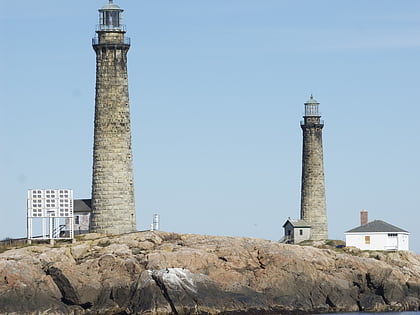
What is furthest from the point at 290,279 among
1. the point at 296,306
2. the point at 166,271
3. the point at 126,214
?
the point at 126,214

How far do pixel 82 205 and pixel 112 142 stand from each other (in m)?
6.36

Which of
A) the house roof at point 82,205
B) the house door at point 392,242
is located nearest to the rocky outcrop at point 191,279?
the house roof at point 82,205

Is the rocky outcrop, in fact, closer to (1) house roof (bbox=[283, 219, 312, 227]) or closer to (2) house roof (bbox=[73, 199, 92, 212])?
(2) house roof (bbox=[73, 199, 92, 212])

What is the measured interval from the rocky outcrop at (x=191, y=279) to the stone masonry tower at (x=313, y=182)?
20871 mm

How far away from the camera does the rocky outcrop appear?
267 ft

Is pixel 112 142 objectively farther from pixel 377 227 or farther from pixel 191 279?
pixel 377 227

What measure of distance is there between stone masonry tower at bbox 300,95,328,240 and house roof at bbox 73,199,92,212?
70.4ft

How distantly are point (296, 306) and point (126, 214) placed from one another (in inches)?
601

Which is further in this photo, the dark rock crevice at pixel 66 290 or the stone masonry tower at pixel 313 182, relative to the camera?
the stone masonry tower at pixel 313 182

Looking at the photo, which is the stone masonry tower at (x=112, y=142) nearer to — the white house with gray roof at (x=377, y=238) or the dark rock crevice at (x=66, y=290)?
the dark rock crevice at (x=66, y=290)

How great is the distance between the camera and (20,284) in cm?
8106

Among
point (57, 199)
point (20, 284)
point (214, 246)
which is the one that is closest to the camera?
point (20, 284)

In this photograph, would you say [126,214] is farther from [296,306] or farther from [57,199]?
[296,306]

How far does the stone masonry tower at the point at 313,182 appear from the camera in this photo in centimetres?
11112
